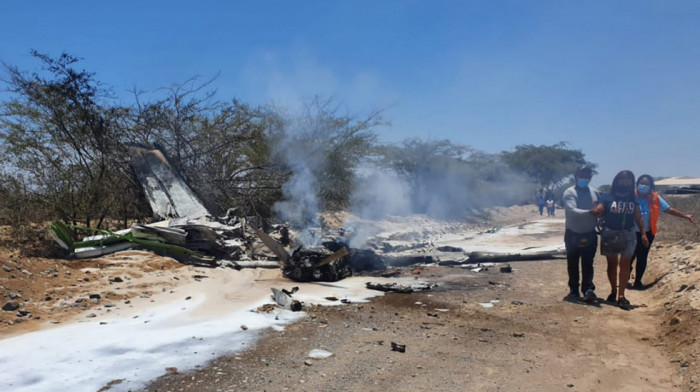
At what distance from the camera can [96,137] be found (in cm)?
1060

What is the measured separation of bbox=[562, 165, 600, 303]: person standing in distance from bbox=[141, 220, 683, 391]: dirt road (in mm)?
359

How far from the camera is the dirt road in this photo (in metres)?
3.54

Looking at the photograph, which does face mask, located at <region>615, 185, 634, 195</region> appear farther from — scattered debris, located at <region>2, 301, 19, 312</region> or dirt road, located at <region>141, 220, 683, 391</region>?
scattered debris, located at <region>2, 301, 19, 312</region>

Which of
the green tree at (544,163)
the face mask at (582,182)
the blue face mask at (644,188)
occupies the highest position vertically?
the green tree at (544,163)

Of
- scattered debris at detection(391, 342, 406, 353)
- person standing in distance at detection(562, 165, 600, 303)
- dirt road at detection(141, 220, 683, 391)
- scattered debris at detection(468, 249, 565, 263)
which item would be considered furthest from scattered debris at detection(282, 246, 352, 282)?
scattered debris at detection(468, 249, 565, 263)

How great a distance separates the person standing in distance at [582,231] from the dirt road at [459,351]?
36 centimetres

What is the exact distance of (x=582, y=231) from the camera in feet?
20.7

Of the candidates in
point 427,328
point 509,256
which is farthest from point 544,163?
point 427,328

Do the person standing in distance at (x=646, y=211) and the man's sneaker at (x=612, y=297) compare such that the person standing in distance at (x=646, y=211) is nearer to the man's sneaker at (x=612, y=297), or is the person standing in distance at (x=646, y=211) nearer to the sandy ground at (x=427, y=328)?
the sandy ground at (x=427, y=328)

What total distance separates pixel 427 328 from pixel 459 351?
79 cm

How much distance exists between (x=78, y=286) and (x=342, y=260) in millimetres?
4324

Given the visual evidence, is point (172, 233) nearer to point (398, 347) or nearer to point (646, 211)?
point (398, 347)

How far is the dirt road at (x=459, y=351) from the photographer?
3541 millimetres

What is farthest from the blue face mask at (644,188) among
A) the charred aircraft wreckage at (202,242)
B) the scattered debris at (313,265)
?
the scattered debris at (313,265)
